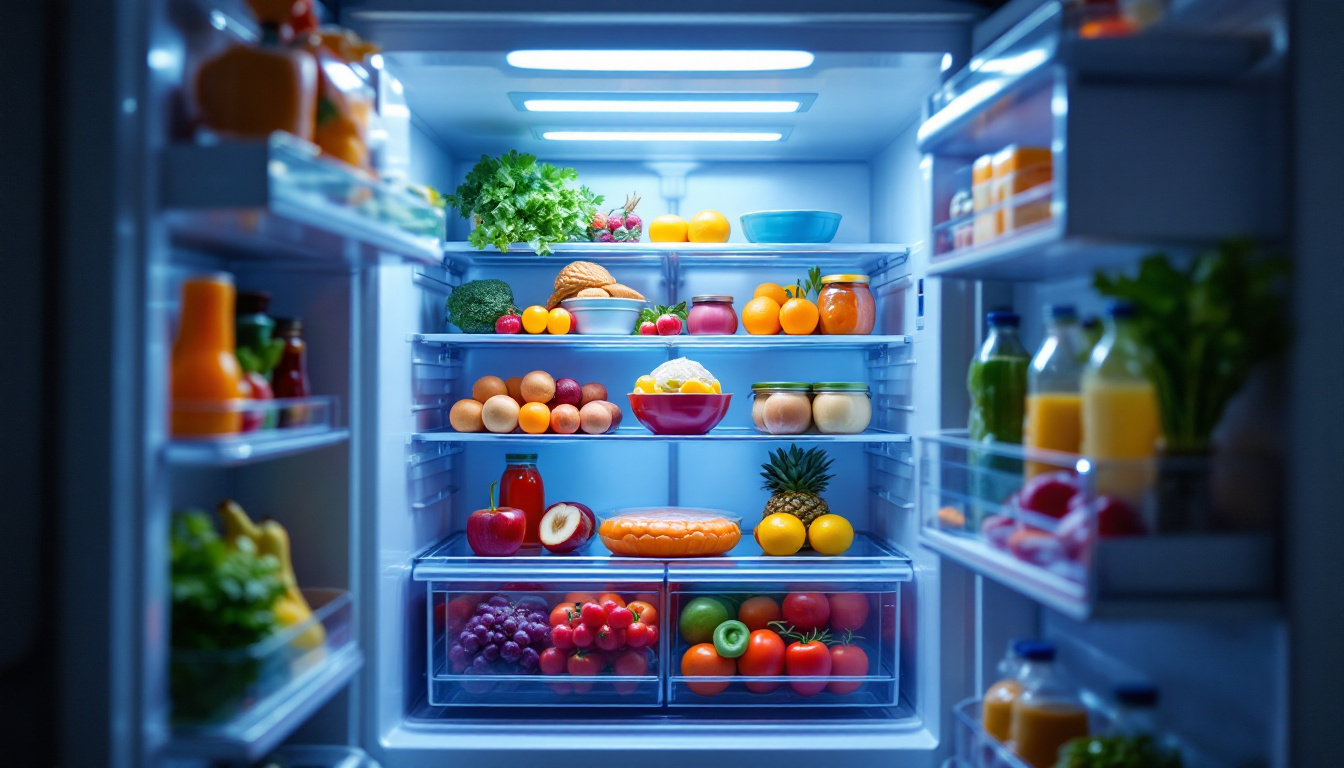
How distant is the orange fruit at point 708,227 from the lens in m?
2.32

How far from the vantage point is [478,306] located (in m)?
2.29

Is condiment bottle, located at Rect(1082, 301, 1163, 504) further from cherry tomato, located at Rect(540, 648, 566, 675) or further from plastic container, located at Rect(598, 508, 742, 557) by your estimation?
cherry tomato, located at Rect(540, 648, 566, 675)

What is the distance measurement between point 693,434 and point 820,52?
99cm

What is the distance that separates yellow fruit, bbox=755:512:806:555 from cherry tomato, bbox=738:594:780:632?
141 mm

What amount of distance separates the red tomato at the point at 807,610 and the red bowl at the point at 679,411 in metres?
0.49

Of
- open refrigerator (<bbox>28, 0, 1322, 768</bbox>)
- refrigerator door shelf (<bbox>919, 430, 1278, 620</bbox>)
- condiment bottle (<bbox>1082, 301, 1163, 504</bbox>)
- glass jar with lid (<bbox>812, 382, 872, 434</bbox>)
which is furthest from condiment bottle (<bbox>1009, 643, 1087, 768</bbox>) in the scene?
glass jar with lid (<bbox>812, 382, 872, 434</bbox>)

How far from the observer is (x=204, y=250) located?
1446 millimetres

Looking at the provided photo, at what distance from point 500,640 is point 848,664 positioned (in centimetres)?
85

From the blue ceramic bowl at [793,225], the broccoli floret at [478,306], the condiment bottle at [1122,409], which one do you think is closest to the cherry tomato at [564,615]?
the broccoli floret at [478,306]

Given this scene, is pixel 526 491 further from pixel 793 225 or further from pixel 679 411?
pixel 793 225

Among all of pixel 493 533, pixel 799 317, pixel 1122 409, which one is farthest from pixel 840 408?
pixel 1122 409

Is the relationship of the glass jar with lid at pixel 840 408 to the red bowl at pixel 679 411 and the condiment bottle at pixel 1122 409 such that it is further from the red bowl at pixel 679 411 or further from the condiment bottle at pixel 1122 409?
the condiment bottle at pixel 1122 409

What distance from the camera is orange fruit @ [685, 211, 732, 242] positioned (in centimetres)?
232

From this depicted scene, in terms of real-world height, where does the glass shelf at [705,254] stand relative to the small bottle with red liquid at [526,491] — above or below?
above
